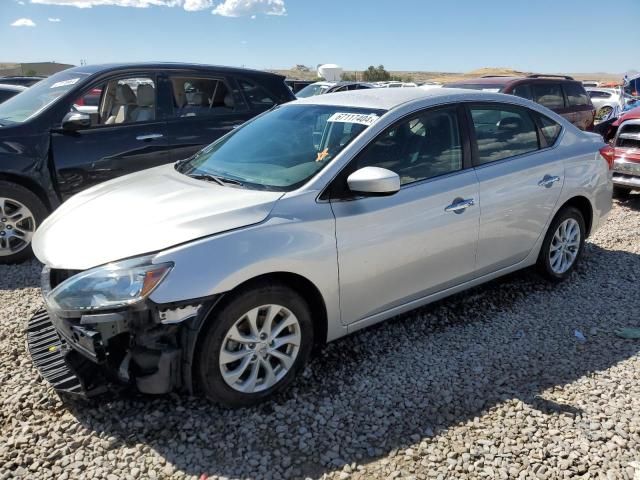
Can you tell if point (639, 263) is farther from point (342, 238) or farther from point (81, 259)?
point (81, 259)

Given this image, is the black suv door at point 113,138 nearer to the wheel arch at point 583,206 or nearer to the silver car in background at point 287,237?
the silver car in background at point 287,237

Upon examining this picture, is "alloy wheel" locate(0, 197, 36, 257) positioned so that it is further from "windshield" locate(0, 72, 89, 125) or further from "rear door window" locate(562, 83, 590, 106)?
"rear door window" locate(562, 83, 590, 106)

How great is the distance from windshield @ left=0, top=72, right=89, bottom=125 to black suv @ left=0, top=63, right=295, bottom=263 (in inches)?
0.6

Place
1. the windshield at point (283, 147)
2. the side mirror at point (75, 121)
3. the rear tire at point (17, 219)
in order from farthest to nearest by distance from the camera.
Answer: the side mirror at point (75, 121) < the rear tire at point (17, 219) < the windshield at point (283, 147)

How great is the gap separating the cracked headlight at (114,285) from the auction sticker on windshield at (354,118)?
62.4 inches

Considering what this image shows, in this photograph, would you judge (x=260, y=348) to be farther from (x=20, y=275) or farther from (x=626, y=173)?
(x=626, y=173)

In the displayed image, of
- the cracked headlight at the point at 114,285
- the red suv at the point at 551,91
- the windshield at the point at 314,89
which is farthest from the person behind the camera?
the windshield at the point at 314,89

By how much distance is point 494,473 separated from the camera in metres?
2.55

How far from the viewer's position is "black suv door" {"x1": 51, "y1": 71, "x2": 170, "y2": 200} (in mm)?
5203

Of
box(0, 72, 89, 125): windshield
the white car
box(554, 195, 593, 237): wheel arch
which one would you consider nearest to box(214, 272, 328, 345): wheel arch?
box(554, 195, 593, 237): wheel arch

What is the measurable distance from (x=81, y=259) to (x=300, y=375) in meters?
1.43

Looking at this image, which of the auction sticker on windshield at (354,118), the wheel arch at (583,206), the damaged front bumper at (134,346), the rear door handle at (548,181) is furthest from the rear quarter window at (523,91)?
the damaged front bumper at (134,346)

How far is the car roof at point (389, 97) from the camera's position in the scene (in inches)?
144

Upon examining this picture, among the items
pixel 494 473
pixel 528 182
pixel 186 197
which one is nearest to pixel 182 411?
pixel 186 197
